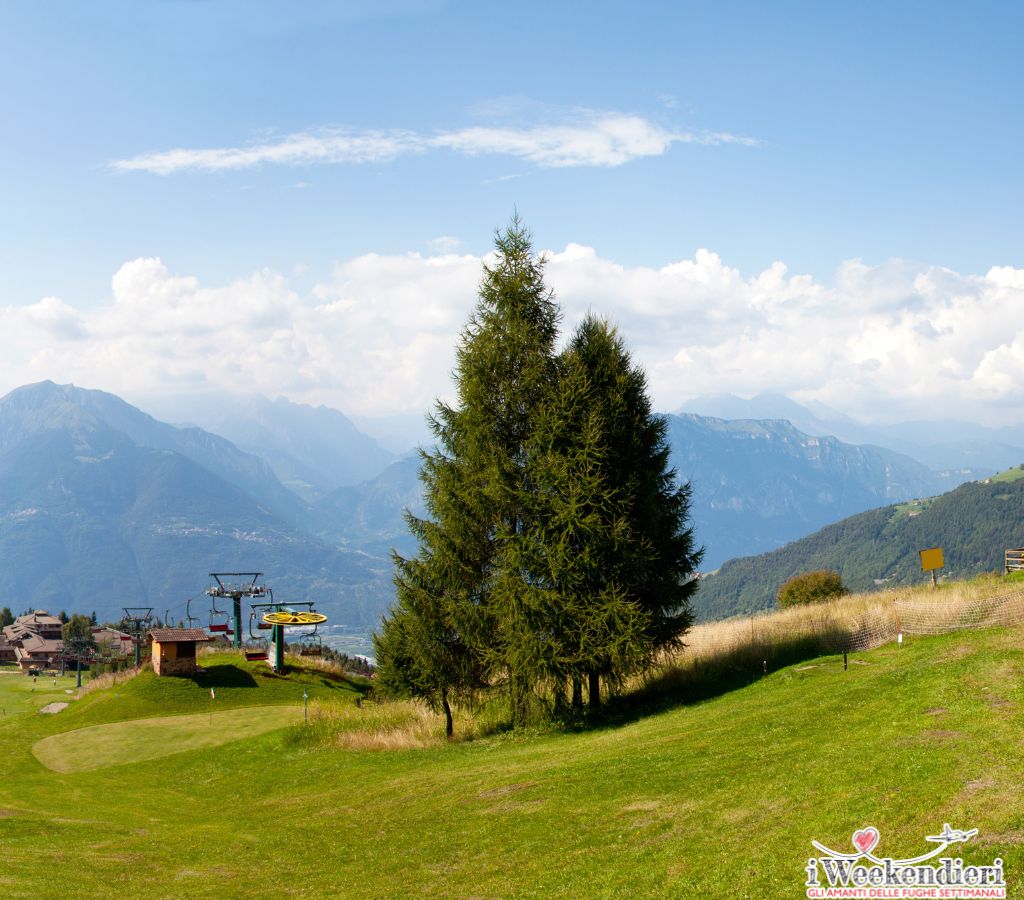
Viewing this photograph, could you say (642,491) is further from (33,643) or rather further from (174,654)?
(33,643)

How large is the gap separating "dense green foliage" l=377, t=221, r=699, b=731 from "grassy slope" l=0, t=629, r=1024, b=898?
3241 mm

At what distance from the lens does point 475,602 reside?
31812 mm

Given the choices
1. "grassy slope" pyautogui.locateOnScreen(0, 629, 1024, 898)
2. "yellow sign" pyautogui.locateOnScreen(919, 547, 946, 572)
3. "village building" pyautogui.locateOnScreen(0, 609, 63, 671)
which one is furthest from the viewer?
"village building" pyautogui.locateOnScreen(0, 609, 63, 671)

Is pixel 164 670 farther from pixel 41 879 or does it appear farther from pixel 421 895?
pixel 421 895

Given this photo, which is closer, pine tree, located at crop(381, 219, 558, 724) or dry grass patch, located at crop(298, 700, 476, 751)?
pine tree, located at crop(381, 219, 558, 724)

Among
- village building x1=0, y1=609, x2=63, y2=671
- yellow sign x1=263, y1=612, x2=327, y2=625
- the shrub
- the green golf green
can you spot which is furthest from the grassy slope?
village building x1=0, y1=609, x2=63, y2=671

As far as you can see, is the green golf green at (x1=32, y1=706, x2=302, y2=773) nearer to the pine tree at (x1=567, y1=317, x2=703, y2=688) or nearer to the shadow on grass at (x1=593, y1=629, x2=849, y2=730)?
the shadow on grass at (x1=593, y1=629, x2=849, y2=730)

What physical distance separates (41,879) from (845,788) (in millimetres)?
16060

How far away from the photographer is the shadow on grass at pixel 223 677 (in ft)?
184

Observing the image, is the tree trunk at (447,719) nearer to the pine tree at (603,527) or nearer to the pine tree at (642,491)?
the pine tree at (603,527)

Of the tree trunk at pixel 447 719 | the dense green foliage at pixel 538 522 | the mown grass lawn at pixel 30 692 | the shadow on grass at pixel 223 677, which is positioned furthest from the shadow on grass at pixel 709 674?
the mown grass lawn at pixel 30 692

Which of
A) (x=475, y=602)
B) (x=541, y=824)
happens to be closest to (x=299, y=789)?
(x=475, y=602)

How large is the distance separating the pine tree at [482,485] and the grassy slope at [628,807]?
403 centimetres

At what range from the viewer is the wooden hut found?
56.3 m
